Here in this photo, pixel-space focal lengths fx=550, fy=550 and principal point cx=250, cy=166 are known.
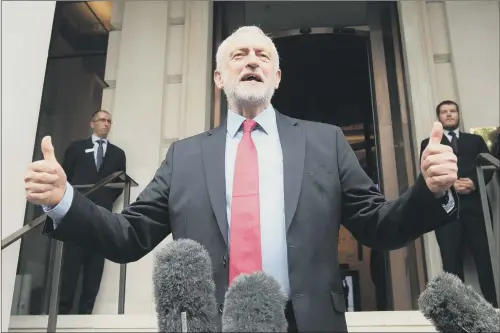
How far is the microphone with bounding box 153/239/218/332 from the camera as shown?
0.73 m

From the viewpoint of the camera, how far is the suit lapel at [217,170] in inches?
57.8

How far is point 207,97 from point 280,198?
4052 millimetres

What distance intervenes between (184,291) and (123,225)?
764 millimetres

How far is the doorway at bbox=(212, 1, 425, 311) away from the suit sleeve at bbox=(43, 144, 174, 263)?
311cm

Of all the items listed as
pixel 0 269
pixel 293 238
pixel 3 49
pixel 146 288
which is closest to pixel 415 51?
pixel 146 288

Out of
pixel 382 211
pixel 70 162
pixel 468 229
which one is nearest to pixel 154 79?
pixel 70 162

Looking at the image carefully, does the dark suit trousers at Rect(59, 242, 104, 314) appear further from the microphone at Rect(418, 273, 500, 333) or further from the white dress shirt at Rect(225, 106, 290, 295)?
the microphone at Rect(418, 273, 500, 333)

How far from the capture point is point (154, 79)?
5500mm

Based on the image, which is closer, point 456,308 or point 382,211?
point 456,308

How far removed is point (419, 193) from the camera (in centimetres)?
121

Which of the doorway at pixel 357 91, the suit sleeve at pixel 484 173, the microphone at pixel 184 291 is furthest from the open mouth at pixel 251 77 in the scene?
the suit sleeve at pixel 484 173

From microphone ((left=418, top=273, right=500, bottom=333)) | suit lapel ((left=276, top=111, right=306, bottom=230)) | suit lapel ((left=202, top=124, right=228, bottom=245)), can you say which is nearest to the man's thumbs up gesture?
microphone ((left=418, top=273, right=500, bottom=333))

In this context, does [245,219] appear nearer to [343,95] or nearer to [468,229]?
[468,229]

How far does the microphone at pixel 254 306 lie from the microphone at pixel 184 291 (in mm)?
39
